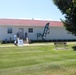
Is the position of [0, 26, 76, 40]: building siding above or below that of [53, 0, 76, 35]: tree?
below

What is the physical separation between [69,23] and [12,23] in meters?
18.7

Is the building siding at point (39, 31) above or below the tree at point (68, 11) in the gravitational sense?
below

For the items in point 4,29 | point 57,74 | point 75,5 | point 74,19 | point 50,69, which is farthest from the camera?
point 4,29

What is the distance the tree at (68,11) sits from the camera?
2901 centimetres

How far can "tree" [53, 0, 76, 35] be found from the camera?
29014 mm

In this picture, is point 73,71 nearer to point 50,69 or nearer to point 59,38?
point 50,69

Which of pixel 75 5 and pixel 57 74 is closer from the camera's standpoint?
pixel 57 74

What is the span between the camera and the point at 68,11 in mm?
28922

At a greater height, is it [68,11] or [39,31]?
[68,11]

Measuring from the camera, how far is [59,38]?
5016 centimetres

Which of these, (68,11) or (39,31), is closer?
(68,11)

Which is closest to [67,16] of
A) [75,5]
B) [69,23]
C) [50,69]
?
[69,23]

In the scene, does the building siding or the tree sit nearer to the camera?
the tree

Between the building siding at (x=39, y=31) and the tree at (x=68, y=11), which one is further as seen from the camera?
the building siding at (x=39, y=31)
